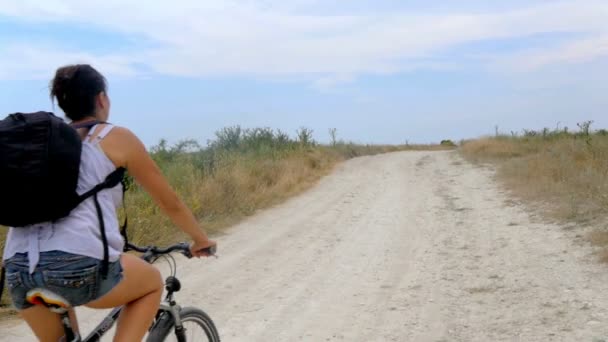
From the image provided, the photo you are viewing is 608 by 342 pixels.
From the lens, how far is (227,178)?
13.4 m

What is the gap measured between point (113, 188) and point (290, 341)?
3.13 meters

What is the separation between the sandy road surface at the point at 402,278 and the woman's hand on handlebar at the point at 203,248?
2.59m

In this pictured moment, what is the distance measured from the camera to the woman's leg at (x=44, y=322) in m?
2.66

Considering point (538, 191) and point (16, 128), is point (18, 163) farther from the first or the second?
point (538, 191)

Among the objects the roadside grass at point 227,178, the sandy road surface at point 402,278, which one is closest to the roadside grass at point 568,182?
the sandy road surface at point 402,278

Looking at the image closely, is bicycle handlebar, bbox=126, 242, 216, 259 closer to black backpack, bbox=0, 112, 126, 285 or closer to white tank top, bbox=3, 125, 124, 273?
white tank top, bbox=3, 125, 124, 273

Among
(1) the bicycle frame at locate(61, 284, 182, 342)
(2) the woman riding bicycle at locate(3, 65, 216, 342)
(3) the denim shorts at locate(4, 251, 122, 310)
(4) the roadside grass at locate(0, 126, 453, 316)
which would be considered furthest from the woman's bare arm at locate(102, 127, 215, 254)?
(4) the roadside grass at locate(0, 126, 453, 316)

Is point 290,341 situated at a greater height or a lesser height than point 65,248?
lesser

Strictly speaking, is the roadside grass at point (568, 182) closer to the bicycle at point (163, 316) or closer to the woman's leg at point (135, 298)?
the bicycle at point (163, 316)

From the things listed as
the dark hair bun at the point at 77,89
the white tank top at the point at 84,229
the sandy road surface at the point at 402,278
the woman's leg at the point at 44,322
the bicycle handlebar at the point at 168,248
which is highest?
the dark hair bun at the point at 77,89

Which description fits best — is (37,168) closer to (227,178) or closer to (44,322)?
(44,322)

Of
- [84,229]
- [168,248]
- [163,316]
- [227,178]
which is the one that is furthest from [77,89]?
[227,178]

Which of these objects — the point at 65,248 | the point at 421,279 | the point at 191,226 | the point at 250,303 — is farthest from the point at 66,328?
the point at 421,279

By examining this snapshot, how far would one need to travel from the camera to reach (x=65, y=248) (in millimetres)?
2445
